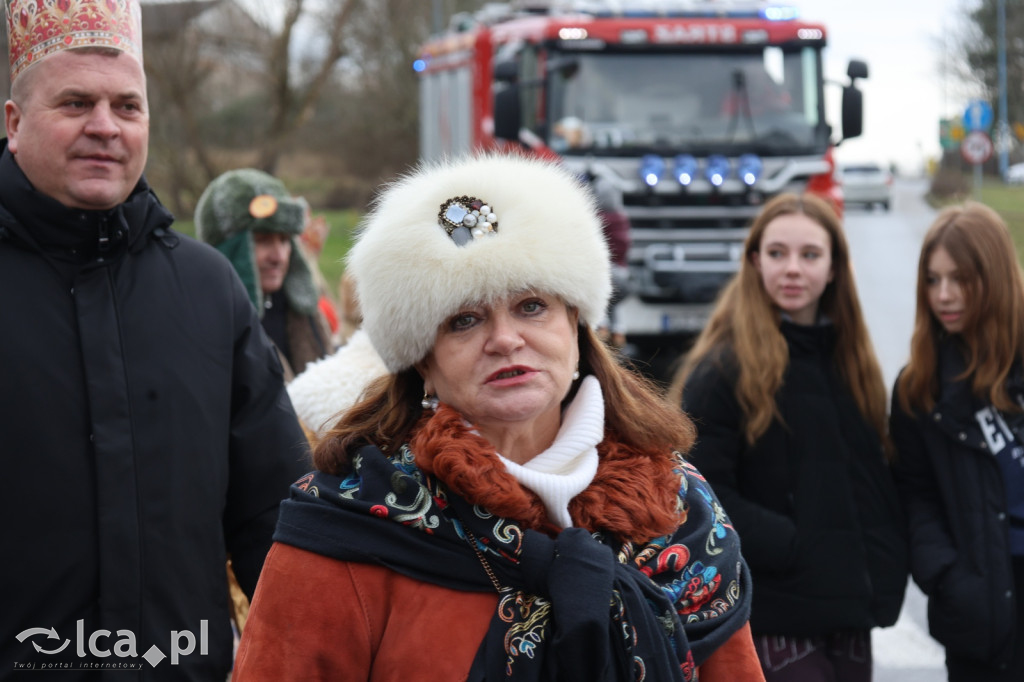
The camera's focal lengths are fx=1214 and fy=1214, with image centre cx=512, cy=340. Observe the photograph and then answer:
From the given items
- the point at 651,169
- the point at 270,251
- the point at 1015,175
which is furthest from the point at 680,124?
the point at 1015,175

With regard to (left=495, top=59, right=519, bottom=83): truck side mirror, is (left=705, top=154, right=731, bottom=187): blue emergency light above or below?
below

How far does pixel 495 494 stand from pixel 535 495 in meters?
0.12

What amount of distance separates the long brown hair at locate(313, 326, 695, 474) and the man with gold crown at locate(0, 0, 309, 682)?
0.59 metres

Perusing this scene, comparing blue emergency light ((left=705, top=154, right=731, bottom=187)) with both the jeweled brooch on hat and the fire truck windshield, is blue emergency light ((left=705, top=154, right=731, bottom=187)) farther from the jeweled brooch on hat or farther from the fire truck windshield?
the jeweled brooch on hat

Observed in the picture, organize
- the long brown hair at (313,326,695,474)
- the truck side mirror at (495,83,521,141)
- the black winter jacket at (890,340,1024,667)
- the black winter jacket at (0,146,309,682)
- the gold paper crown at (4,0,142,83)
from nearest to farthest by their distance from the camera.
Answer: the long brown hair at (313,326,695,474) → the black winter jacket at (0,146,309,682) → the gold paper crown at (4,0,142,83) → the black winter jacket at (890,340,1024,667) → the truck side mirror at (495,83,521,141)

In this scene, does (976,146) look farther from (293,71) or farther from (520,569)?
(520,569)

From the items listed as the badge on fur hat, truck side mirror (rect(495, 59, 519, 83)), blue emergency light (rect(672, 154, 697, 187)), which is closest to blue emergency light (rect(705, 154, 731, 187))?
blue emergency light (rect(672, 154, 697, 187))

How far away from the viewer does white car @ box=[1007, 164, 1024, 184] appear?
47472mm

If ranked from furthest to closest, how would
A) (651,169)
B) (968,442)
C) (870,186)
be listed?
1. (870,186)
2. (651,169)
3. (968,442)

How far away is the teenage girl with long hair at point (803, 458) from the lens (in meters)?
3.77

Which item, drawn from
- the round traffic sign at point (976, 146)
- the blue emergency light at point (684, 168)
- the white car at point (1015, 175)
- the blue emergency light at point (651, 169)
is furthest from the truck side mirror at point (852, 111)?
the white car at point (1015, 175)

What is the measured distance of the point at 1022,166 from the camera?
163 feet

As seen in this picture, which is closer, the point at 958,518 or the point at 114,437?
the point at 114,437

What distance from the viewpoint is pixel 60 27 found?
2.99 meters
